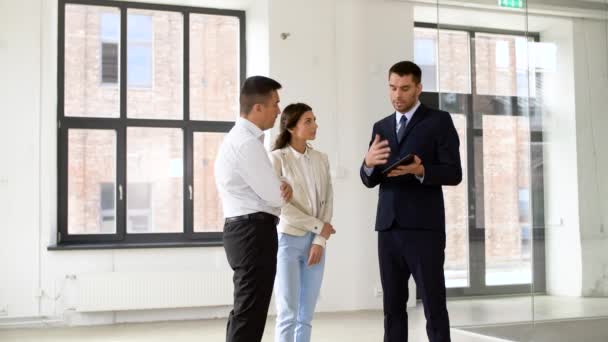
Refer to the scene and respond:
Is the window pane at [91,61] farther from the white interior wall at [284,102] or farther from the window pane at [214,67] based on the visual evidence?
the window pane at [214,67]

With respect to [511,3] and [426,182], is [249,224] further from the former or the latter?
[511,3]

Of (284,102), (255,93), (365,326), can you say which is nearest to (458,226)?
(365,326)

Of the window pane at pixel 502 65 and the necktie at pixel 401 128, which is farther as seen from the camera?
the window pane at pixel 502 65

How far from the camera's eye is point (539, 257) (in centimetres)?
451

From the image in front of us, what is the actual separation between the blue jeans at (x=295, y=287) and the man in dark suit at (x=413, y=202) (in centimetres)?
40

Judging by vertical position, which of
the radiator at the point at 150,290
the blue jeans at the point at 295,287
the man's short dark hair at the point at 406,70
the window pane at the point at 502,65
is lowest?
the radiator at the point at 150,290

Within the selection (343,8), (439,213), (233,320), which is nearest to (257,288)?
(233,320)

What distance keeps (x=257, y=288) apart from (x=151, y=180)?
412cm

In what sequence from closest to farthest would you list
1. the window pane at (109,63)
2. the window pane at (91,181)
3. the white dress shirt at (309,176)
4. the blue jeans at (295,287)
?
the blue jeans at (295,287) < the white dress shirt at (309,176) < the window pane at (91,181) < the window pane at (109,63)

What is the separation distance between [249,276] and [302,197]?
703 mm

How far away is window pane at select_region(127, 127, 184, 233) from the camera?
652 cm

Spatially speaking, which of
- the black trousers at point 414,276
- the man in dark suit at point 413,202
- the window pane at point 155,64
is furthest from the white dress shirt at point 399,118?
the window pane at point 155,64

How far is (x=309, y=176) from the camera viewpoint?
10.8 feet

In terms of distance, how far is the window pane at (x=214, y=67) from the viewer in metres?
6.77
